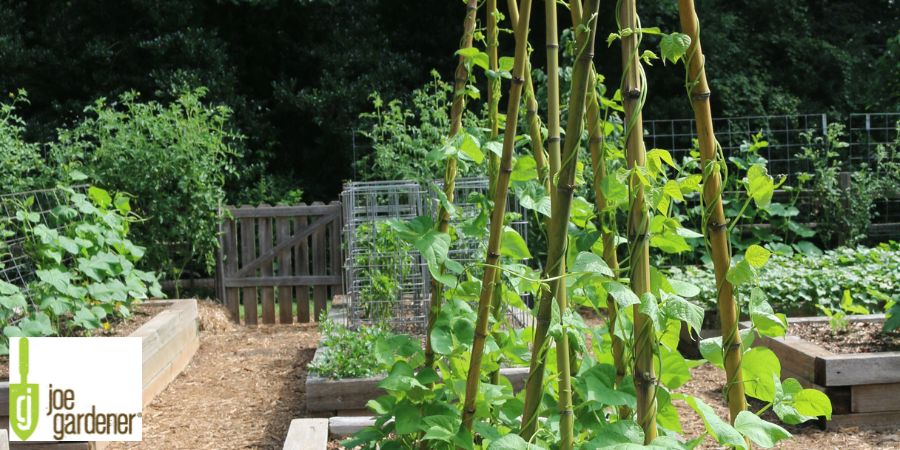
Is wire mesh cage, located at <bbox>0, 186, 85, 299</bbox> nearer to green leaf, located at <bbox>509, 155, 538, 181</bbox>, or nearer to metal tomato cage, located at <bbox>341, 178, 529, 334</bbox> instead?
metal tomato cage, located at <bbox>341, 178, 529, 334</bbox>

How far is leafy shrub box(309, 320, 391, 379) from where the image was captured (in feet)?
15.6

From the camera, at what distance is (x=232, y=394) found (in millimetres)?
5656

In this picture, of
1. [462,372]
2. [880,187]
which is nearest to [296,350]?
[462,372]

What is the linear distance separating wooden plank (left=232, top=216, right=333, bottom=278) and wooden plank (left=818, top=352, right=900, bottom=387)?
17.0 ft

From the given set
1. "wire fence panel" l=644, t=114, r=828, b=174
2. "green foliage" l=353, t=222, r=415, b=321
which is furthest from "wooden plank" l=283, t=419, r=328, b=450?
"wire fence panel" l=644, t=114, r=828, b=174

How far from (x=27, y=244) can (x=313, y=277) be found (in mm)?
3478

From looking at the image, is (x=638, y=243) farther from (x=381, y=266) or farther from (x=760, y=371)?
(x=381, y=266)

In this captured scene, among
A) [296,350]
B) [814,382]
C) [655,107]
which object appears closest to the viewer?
[814,382]

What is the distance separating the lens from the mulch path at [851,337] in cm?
475

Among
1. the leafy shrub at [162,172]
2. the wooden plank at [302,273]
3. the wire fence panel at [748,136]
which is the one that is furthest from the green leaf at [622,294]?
the wire fence panel at [748,136]

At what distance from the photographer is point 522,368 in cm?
497

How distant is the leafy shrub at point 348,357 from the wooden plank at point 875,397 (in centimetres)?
246

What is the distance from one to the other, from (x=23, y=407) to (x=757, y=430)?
155 inches

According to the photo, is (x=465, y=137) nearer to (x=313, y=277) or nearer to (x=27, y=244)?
(x=27, y=244)
